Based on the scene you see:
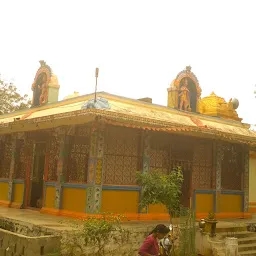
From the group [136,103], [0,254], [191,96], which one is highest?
[191,96]

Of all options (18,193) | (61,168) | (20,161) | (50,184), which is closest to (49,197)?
(50,184)

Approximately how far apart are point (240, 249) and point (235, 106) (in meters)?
11.6

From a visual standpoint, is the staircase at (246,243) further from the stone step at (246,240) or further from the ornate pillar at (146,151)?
the ornate pillar at (146,151)

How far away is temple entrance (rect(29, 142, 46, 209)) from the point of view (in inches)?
531

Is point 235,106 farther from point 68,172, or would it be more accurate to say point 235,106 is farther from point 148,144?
point 68,172

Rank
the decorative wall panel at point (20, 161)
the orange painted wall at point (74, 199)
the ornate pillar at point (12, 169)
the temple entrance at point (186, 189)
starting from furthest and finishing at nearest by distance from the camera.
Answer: the ornate pillar at point (12, 169) < the decorative wall panel at point (20, 161) < the temple entrance at point (186, 189) < the orange painted wall at point (74, 199)

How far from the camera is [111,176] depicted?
35.9ft

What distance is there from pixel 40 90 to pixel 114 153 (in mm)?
6168

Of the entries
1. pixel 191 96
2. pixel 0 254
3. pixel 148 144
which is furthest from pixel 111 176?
pixel 191 96

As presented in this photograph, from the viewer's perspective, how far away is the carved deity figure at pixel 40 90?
1532 cm

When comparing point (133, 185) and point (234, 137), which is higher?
point (234, 137)

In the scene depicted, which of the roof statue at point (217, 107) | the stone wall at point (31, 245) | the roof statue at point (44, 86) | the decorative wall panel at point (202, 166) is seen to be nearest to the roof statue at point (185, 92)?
the decorative wall panel at point (202, 166)

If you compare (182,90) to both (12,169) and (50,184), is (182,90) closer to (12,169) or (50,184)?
(50,184)

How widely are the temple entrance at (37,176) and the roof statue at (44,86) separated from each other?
7.81 ft
